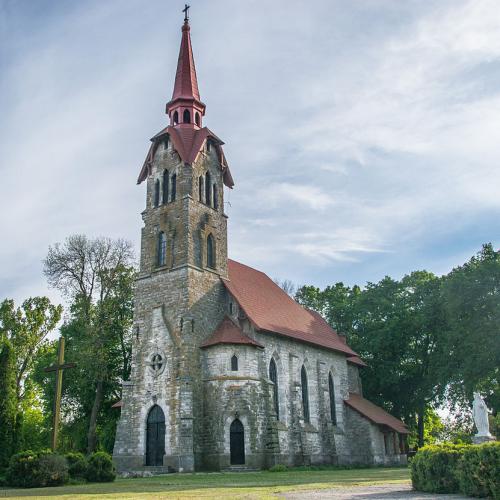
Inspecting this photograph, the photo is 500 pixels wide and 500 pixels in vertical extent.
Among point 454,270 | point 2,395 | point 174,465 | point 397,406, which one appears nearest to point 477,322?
point 454,270

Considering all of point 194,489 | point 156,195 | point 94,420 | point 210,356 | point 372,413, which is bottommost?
point 194,489

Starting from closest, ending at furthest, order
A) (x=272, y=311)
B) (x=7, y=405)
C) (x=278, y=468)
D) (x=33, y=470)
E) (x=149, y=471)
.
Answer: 1. (x=33, y=470)
2. (x=7, y=405)
3. (x=278, y=468)
4. (x=149, y=471)
5. (x=272, y=311)

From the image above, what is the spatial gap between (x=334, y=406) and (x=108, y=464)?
19.5 m

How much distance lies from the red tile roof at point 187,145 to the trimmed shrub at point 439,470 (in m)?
23.6

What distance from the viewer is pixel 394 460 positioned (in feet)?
121

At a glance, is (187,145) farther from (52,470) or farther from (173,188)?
(52,470)

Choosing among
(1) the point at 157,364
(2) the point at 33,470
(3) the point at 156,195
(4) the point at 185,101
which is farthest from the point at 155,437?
(4) the point at 185,101

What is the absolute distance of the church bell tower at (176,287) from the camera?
28953 millimetres

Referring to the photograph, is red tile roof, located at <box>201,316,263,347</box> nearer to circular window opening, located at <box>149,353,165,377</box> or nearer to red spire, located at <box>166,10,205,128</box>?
circular window opening, located at <box>149,353,165,377</box>

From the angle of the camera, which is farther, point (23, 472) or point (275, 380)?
point (275, 380)

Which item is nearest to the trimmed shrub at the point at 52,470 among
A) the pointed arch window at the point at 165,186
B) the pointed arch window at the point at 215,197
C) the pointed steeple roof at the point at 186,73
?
the pointed arch window at the point at 165,186

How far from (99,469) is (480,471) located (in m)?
14.7

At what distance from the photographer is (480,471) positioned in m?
12.0

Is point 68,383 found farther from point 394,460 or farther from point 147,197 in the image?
point 394,460
